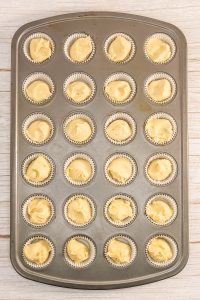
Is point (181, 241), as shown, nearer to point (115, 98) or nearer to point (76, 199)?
point (76, 199)

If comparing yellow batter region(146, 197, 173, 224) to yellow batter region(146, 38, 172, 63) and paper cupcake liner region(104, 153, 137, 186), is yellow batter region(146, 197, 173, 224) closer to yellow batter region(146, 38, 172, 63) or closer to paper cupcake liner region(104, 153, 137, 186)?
paper cupcake liner region(104, 153, 137, 186)

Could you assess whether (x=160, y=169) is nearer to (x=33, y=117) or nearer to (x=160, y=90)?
(x=160, y=90)

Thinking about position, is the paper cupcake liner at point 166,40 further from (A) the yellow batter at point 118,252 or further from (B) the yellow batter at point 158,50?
(A) the yellow batter at point 118,252

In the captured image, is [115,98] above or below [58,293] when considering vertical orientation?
above

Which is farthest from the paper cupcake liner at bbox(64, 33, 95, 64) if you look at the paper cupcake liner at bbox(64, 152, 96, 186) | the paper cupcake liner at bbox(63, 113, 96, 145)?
the paper cupcake liner at bbox(64, 152, 96, 186)

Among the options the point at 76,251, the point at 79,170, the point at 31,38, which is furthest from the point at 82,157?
the point at 31,38

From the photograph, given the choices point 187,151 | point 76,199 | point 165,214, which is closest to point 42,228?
point 76,199
